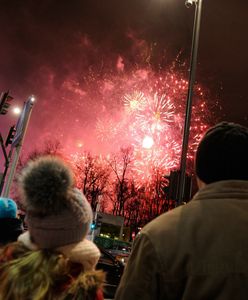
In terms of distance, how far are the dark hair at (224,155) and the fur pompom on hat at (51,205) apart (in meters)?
0.90

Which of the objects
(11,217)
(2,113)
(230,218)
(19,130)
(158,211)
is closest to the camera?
(230,218)

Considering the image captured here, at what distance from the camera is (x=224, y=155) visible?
183 cm

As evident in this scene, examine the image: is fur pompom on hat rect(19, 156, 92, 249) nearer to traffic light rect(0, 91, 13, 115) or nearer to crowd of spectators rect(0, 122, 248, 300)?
crowd of spectators rect(0, 122, 248, 300)

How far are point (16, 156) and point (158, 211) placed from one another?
51.2 metres

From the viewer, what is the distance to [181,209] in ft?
5.82

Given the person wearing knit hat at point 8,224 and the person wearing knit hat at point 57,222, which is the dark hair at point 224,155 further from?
the person wearing knit hat at point 8,224

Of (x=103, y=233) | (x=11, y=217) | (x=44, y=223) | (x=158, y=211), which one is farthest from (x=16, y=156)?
(x=158, y=211)

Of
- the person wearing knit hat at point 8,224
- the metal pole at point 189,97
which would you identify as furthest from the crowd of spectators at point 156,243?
the metal pole at point 189,97

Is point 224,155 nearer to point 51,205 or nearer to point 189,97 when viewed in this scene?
point 51,205

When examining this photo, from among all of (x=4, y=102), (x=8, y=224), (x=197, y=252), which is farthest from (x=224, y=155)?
(x=4, y=102)

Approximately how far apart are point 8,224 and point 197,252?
86.1 inches

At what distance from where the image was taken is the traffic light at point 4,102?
13.6m

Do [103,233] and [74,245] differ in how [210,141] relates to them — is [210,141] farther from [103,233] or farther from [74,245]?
[103,233]

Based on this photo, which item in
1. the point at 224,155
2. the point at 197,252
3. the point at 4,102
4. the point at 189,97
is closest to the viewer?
the point at 197,252
